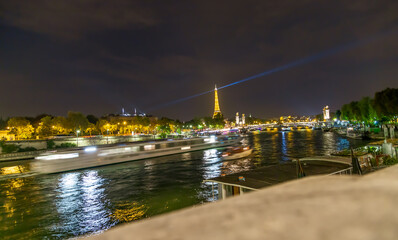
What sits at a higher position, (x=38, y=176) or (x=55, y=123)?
(x=55, y=123)

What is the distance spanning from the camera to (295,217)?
1.23m

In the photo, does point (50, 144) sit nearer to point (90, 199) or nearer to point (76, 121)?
point (76, 121)

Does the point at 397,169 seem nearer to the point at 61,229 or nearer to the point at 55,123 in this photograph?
the point at 61,229

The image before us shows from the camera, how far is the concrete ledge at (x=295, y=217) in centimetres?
112

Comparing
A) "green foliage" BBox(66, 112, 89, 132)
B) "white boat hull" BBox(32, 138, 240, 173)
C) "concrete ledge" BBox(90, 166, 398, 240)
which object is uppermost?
"green foliage" BBox(66, 112, 89, 132)

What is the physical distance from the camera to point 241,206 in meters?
1.43

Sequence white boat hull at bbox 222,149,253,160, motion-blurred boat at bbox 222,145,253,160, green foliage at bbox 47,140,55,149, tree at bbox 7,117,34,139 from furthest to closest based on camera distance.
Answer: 1. tree at bbox 7,117,34,139
2. green foliage at bbox 47,140,55,149
3. motion-blurred boat at bbox 222,145,253,160
4. white boat hull at bbox 222,149,253,160

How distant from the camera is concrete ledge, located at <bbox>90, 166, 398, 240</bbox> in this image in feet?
3.68

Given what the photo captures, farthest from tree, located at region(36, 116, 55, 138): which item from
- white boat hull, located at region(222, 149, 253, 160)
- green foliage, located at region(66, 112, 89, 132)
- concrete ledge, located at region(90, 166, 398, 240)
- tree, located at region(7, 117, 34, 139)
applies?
concrete ledge, located at region(90, 166, 398, 240)

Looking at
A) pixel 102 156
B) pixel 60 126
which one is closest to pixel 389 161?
pixel 102 156

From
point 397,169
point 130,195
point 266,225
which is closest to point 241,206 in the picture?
point 266,225

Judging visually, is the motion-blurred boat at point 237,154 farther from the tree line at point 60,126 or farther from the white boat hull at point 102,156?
the tree line at point 60,126

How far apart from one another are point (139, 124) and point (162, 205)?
281 ft

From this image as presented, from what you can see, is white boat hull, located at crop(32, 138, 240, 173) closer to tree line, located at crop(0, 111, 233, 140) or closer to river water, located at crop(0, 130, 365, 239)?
river water, located at crop(0, 130, 365, 239)
